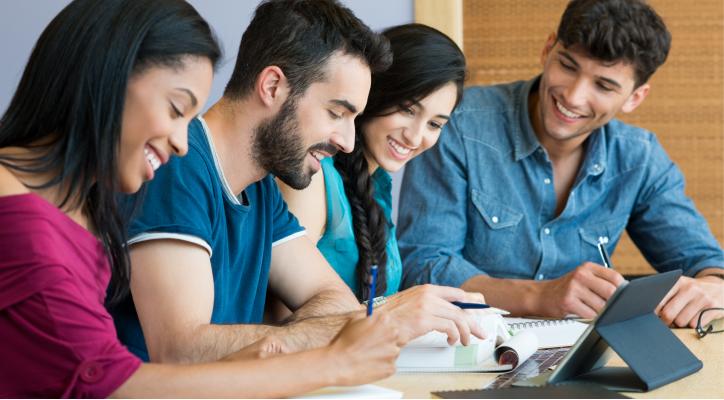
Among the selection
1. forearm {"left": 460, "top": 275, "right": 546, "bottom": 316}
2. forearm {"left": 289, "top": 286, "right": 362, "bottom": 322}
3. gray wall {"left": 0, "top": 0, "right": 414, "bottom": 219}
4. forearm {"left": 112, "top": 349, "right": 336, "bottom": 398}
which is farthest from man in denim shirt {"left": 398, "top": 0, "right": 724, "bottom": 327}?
forearm {"left": 112, "top": 349, "right": 336, "bottom": 398}

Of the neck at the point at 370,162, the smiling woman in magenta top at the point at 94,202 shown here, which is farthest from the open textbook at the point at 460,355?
the neck at the point at 370,162

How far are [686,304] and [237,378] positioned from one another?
1.13 metres

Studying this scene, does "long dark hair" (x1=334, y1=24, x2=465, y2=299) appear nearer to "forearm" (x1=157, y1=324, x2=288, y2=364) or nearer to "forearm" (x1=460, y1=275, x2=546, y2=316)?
"forearm" (x1=460, y1=275, x2=546, y2=316)

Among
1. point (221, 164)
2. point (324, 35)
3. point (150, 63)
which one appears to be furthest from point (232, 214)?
point (150, 63)

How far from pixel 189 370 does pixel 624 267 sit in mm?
2518

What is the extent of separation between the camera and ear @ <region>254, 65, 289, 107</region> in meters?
1.75

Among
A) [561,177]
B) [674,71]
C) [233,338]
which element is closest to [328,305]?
[233,338]

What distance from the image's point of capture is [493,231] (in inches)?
101

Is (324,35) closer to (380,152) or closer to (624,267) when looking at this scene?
(380,152)

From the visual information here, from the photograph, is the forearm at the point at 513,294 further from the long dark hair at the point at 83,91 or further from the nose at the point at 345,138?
the long dark hair at the point at 83,91

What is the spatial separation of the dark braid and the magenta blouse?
1.00m

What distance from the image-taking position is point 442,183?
8.48ft

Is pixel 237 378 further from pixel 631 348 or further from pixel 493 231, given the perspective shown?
pixel 493 231

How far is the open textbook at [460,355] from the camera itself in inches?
61.6
